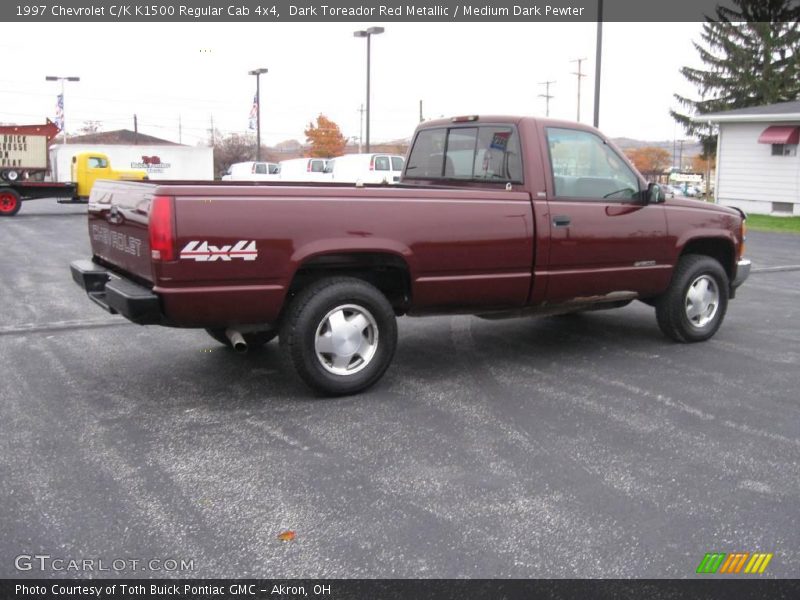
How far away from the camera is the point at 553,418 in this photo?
16.5ft

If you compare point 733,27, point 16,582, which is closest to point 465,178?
point 16,582

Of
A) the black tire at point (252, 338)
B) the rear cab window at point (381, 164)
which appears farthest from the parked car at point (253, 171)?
the black tire at point (252, 338)

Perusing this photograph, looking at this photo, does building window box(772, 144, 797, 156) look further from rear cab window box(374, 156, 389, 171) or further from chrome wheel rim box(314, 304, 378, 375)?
chrome wheel rim box(314, 304, 378, 375)

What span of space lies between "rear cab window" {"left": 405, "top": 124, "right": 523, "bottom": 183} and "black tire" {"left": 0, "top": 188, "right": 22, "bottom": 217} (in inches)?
782

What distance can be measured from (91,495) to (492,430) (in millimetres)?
2236

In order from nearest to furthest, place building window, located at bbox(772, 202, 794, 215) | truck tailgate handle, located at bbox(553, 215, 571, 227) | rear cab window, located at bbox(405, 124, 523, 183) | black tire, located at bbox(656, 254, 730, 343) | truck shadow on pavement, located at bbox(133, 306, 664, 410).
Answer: truck shadow on pavement, located at bbox(133, 306, 664, 410) → truck tailgate handle, located at bbox(553, 215, 571, 227) → rear cab window, located at bbox(405, 124, 523, 183) → black tire, located at bbox(656, 254, 730, 343) → building window, located at bbox(772, 202, 794, 215)

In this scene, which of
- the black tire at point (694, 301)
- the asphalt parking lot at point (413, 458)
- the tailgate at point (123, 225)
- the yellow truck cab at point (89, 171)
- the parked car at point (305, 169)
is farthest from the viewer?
the parked car at point (305, 169)

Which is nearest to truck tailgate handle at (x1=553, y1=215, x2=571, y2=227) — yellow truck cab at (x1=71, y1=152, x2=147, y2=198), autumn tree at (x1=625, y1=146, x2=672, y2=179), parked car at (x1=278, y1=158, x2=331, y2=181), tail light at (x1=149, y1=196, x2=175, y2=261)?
tail light at (x1=149, y1=196, x2=175, y2=261)

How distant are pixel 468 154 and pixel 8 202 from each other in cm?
2087

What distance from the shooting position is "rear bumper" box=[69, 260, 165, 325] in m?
4.79

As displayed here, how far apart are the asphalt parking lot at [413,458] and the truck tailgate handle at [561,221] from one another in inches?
44.2

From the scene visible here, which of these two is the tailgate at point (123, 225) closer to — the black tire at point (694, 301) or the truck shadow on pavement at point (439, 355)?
the truck shadow on pavement at point (439, 355)

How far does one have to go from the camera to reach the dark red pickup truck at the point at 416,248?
4887 millimetres

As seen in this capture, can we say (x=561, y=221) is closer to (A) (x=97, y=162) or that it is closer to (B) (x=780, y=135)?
(B) (x=780, y=135)
